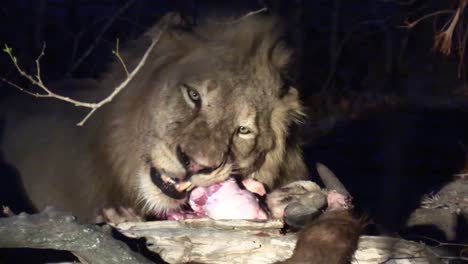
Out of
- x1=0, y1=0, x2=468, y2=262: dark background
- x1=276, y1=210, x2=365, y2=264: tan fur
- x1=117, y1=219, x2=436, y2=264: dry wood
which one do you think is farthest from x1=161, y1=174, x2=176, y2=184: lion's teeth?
x1=0, y1=0, x2=468, y2=262: dark background

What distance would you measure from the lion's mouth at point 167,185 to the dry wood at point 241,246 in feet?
0.83

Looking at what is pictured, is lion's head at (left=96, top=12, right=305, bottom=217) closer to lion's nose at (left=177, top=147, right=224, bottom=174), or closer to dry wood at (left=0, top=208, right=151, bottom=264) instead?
lion's nose at (left=177, top=147, right=224, bottom=174)

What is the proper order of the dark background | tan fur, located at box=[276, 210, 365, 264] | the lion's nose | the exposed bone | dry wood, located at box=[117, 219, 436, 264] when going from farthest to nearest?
the dark background, the exposed bone, the lion's nose, dry wood, located at box=[117, 219, 436, 264], tan fur, located at box=[276, 210, 365, 264]

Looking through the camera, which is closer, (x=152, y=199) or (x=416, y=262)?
(x=416, y=262)

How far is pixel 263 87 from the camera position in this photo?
4.05 metres

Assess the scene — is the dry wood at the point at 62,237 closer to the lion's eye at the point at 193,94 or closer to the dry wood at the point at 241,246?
the dry wood at the point at 241,246

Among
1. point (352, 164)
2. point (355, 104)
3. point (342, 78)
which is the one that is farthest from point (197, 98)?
point (342, 78)

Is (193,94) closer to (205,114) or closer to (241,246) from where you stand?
(205,114)

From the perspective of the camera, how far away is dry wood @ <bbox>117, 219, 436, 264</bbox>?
143 inches

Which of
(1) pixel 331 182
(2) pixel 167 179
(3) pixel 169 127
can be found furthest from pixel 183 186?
(1) pixel 331 182

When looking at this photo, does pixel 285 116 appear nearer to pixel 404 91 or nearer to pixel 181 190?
pixel 181 190

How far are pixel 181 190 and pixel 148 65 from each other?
2.24 ft

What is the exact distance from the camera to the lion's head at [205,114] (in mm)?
3854

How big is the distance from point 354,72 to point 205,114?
18.3 ft
